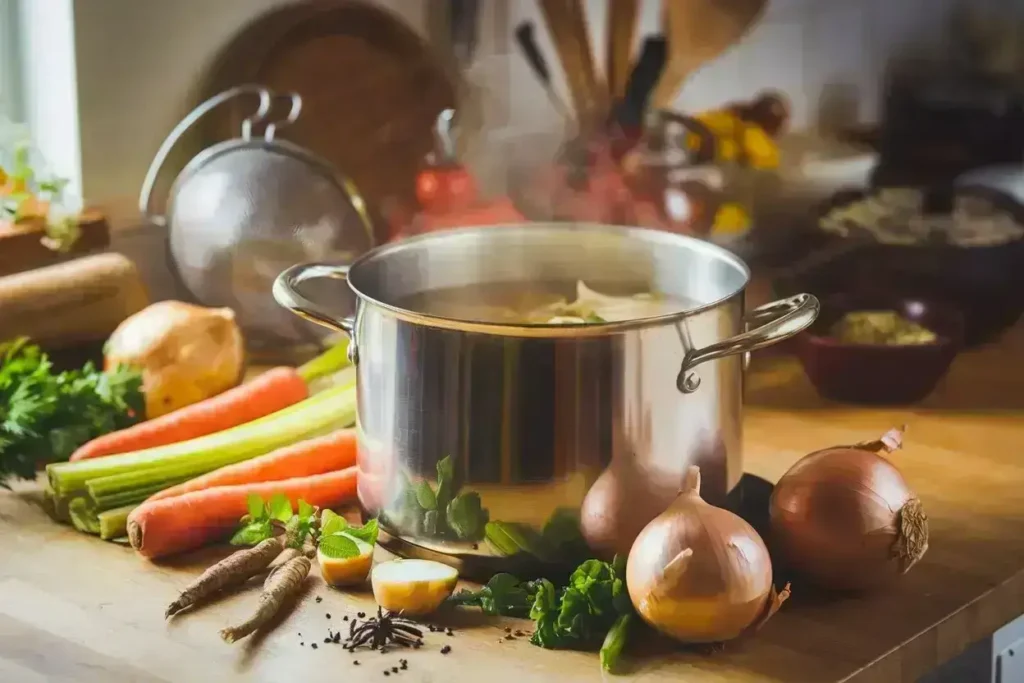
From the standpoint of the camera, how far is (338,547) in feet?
2.68

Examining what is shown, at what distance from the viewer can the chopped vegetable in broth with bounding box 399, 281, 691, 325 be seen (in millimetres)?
977

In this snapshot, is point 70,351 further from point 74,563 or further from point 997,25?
point 997,25

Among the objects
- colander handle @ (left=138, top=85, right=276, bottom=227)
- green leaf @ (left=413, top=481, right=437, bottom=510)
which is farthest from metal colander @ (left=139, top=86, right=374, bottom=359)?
green leaf @ (left=413, top=481, right=437, bottom=510)

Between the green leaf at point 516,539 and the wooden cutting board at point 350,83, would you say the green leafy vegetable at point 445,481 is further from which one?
the wooden cutting board at point 350,83

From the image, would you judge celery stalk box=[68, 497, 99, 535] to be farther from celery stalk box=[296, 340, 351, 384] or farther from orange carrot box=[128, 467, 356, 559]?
celery stalk box=[296, 340, 351, 384]

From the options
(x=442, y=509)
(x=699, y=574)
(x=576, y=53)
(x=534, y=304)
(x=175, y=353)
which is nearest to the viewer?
(x=699, y=574)

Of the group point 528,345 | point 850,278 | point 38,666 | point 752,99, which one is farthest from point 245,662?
point 752,99

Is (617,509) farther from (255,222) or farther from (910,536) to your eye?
(255,222)

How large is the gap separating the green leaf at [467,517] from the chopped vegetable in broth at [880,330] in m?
0.55

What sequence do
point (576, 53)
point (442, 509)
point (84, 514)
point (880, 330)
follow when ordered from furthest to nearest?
point (576, 53), point (880, 330), point (84, 514), point (442, 509)

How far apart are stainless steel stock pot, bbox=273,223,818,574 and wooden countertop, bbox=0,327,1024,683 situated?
6cm

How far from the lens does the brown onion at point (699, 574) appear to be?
708 millimetres

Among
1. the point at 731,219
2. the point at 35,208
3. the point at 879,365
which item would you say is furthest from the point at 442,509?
the point at 731,219

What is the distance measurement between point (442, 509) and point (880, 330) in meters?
0.61
